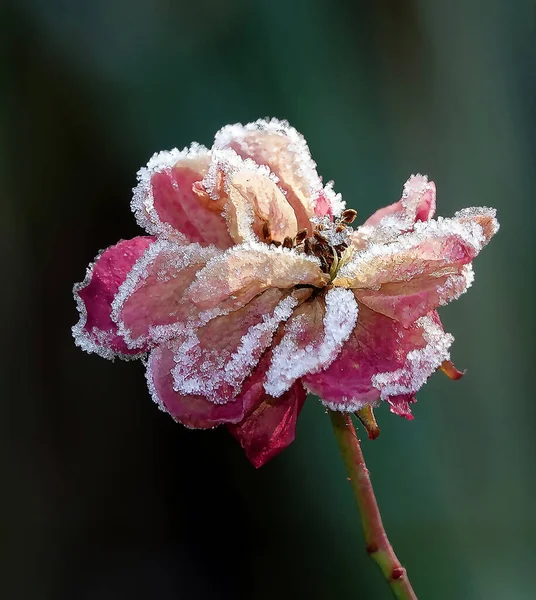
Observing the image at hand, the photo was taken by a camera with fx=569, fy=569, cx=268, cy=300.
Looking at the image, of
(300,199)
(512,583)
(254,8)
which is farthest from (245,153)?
(512,583)

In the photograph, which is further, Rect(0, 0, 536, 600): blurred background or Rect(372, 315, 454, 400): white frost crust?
Rect(0, 0, 536, 600): blurred background

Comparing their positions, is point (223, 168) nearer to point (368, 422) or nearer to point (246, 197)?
point (246, 197)

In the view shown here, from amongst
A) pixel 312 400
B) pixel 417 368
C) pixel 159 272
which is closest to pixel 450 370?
pixel 417 368

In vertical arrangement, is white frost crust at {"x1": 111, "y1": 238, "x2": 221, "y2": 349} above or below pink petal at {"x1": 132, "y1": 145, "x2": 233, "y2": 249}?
below

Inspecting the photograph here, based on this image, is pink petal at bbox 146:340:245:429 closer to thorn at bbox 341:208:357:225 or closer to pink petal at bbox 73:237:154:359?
pink petal at bbox 73:237:154:359

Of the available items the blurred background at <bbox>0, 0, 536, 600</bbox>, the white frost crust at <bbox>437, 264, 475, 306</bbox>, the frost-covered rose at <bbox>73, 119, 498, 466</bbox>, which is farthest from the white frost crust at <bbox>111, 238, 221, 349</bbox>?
the blurred background at <bbox>0, 0, 536, 600</bbox>
